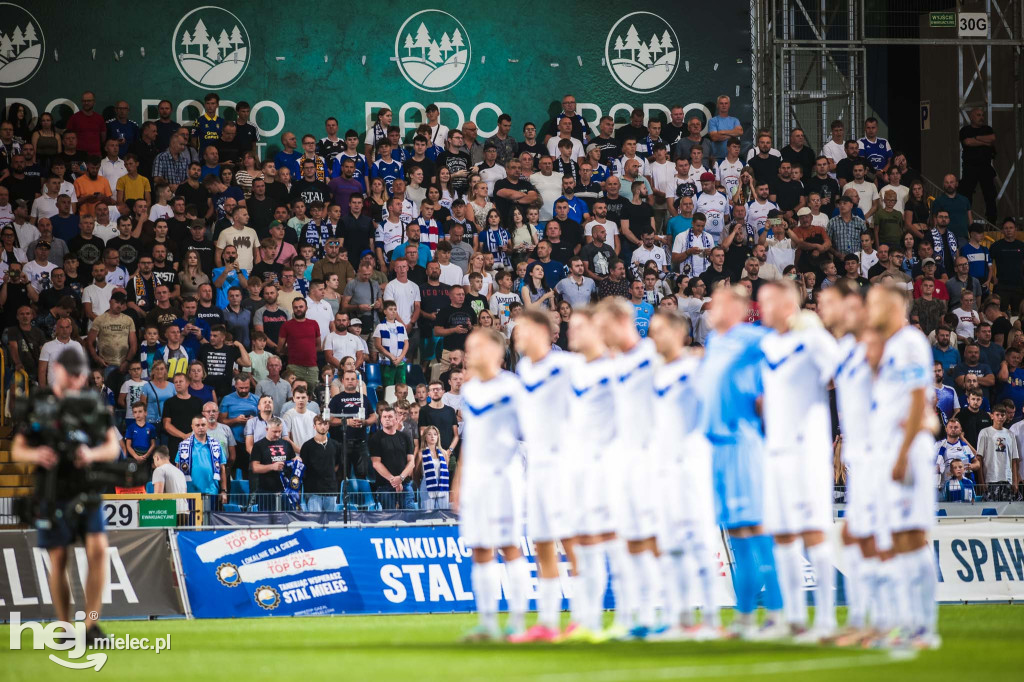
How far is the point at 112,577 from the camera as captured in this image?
634 inches

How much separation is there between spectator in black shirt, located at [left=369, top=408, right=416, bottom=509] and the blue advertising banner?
2193 millimetres

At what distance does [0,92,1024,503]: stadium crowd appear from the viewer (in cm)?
1961

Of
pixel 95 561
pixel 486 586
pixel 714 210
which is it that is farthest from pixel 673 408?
pixel 714 210

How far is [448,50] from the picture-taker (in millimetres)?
27594

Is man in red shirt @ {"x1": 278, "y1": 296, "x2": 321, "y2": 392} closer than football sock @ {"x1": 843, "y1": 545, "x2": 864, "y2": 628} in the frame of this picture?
No

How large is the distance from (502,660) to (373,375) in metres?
11.6

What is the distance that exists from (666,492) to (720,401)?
33.8 inches

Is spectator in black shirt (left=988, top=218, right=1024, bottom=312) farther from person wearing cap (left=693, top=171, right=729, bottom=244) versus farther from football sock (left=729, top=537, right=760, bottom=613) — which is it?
football sock (left=729, top=537, right=760, bottom=613)

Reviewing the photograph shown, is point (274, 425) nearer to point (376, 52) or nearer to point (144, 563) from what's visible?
point (144, 563)

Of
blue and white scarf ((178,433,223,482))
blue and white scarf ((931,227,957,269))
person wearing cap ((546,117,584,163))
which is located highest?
person wearing cap ((546,117,584,163))

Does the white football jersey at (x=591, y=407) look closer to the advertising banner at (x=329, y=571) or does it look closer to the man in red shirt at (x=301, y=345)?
the advertising banner at (x=329, y=571)

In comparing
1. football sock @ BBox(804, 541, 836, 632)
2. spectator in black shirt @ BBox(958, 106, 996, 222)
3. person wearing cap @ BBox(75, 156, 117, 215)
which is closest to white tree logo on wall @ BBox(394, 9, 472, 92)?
person wearing cap @ BBox(75, 156, 117, 215)

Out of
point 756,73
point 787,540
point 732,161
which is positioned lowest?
point 787,540

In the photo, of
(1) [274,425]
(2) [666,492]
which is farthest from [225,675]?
(1) [274,425]
